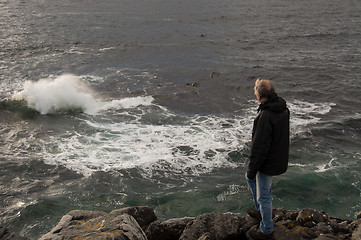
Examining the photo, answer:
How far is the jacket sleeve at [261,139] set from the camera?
546cm

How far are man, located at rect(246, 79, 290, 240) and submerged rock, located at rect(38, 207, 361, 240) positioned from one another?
796mm

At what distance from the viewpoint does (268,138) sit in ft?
18.0

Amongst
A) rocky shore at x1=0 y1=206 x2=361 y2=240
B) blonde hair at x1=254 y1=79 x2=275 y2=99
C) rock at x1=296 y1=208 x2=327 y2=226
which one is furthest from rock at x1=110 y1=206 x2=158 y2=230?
blonde hair at x1=254 y1=79 x2=275 y2=99

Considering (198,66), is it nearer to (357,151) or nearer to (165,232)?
(357,151)

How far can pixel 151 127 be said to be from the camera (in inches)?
582

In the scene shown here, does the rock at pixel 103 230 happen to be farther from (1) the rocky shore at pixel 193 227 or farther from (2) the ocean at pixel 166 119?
(2) the ocean at pixel 166 119

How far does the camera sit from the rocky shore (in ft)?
18.4

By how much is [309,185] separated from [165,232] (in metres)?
5.25

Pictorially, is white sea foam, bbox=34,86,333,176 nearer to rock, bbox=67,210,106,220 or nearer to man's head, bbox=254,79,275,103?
rock, bbox=67,210,106,220

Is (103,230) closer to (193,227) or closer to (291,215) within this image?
(193,227)

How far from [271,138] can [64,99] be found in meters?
14.3

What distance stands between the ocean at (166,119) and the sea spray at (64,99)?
0.24 feet

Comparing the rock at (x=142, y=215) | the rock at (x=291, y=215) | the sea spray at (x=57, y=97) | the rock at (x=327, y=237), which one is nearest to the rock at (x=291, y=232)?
the rock at (x=327, y=237)

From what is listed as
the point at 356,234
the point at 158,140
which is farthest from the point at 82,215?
the point at 158,140
